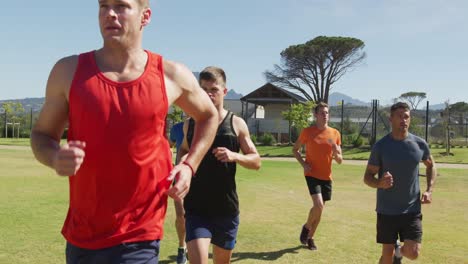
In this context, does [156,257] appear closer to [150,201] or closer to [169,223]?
[150,201]

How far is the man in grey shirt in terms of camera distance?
5.89m

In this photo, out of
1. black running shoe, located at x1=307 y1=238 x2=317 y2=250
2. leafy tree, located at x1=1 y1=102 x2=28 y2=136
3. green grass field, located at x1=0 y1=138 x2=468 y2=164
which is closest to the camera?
black running shoe, located at x1=307 y1=238 x2=317 y2=250

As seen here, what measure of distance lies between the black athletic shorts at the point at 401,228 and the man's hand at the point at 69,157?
4532mm

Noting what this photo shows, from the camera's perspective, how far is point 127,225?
268 cm

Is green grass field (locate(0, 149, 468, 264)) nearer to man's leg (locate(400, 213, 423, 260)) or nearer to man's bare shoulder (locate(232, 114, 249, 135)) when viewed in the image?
man's leg (locate(400, 213, 423, 260))

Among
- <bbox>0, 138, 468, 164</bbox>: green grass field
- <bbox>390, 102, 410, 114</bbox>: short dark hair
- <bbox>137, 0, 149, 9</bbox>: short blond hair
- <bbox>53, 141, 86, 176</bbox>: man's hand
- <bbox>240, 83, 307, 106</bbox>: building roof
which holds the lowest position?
<bbox>0, 138, 468, 164</bbox>: green grass field

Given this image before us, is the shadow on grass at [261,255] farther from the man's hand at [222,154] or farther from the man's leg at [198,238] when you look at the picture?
the man's hand at [222,154]

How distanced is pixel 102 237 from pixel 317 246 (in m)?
5.74

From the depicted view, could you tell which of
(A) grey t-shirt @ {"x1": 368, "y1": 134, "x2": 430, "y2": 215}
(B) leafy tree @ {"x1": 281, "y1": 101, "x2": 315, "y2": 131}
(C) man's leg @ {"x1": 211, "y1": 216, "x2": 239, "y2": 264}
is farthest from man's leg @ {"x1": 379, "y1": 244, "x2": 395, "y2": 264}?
(B) leafy tree @ {"x1": 281, "y1": 101, "x2": 315, "y2": 131}

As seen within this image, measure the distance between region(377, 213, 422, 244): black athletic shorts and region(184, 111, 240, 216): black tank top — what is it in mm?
2039

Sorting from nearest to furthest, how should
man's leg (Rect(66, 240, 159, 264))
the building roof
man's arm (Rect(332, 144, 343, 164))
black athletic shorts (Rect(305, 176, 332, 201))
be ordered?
man's leg (Rect(66, 240, 159, 264)), man's arm (Rect(332, 144, 343, 164)), black athletic shorts (Rect(305, 176, 332, 201)), the building roof

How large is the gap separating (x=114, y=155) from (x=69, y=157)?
32 cm

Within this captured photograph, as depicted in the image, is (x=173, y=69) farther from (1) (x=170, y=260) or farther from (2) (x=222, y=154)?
(1) (x=170, y=260)

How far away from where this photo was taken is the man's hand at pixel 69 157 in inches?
89.1
